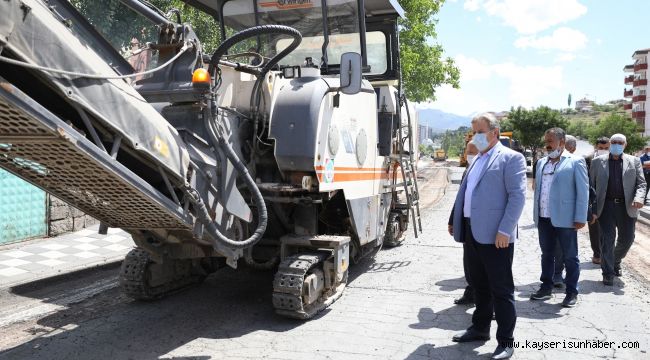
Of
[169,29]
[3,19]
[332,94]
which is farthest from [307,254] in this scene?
[3,19]

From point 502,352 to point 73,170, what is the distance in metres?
3.31

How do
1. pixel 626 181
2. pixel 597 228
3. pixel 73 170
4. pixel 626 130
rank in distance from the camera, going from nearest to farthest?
pixel 73 170
pixel 626 181
pixel 597 228
pixel 626 130

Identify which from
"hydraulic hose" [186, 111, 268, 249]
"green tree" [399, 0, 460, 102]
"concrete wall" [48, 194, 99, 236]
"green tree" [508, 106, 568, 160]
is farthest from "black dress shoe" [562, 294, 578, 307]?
"green tree" [508, 106, 568, 160]

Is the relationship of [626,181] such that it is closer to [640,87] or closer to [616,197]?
[616,197]

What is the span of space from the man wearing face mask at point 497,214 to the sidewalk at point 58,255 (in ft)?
16.6

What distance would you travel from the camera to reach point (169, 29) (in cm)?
395

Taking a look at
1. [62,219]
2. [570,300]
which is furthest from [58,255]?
[570,300]

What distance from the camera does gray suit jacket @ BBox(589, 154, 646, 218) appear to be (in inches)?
248

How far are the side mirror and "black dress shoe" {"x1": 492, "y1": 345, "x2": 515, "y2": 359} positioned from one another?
2.44m

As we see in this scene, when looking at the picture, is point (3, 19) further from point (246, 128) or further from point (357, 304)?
point (357, 304)

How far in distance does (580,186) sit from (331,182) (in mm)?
2528

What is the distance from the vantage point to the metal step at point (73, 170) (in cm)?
281

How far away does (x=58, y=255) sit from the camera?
7.39 m

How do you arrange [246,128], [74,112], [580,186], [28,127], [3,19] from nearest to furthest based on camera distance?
[3,19] < [28,127] < [74,112] < [246,128] < [580,186]
